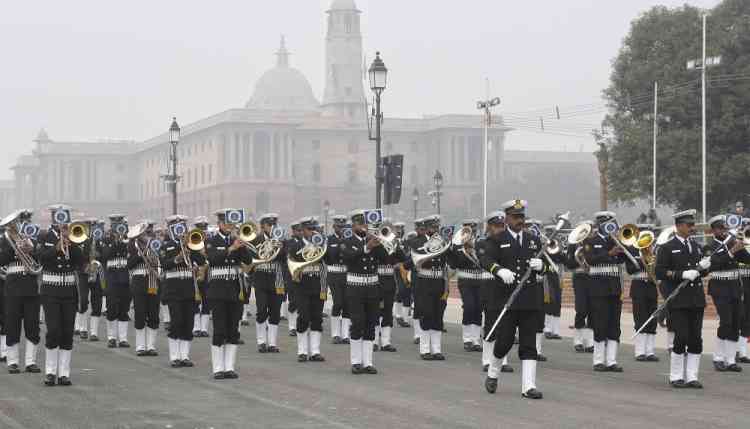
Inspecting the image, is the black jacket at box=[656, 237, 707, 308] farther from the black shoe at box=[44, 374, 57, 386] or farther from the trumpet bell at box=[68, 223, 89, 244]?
the black shoe at box=[44, 374, 57, 386]

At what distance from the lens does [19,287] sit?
18078 millimetres

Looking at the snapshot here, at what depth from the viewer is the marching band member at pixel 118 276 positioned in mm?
23250

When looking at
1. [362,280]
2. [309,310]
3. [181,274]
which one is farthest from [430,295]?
[181,274]

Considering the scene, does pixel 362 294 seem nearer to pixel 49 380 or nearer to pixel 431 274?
pixel 431 274

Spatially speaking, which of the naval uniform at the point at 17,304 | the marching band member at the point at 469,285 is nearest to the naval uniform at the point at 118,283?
the naval uniform at the point at 17,304

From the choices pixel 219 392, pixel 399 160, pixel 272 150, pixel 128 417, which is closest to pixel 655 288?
pixel 219 392

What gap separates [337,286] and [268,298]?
1.17 m

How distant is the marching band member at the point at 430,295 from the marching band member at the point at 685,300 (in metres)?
4.66

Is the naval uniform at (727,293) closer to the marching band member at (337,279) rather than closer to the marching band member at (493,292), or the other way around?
the marching band member at (493,292)

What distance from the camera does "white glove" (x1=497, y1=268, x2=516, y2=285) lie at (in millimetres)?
15156

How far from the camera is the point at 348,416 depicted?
46.0 ft

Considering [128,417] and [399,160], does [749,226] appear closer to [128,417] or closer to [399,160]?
[128,417]

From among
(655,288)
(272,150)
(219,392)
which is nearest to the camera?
(219,392)

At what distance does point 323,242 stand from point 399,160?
13.1 m
